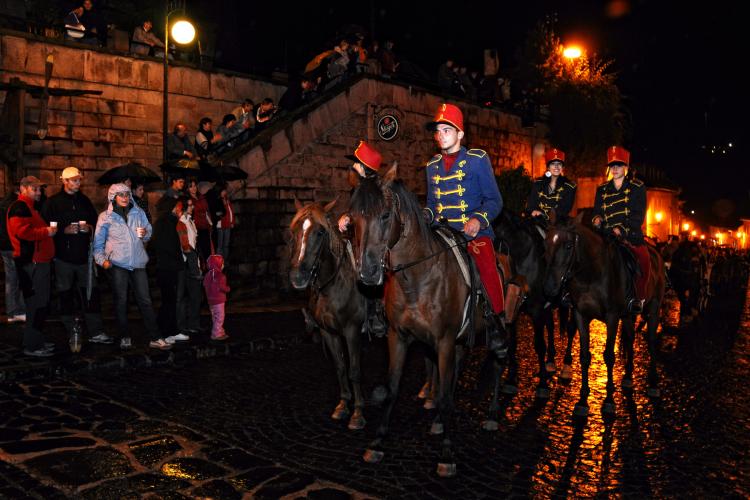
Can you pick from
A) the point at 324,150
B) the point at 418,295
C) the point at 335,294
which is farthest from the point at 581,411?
the point at 324,150

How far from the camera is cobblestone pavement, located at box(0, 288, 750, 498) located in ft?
15.1

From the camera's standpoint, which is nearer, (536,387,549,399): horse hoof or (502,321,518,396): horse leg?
(536,387,549,399): horse hoof

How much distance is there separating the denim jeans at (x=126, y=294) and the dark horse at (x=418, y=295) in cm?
528

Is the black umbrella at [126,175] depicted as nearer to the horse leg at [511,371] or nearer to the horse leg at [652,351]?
the horse leg at [511,371]

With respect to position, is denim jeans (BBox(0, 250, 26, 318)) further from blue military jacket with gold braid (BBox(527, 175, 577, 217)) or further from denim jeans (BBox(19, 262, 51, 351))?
blue military jacket with gold braid (BBox(527, 175, 577, 217))

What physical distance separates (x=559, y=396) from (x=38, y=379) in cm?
637

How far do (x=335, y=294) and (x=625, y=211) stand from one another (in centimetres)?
439

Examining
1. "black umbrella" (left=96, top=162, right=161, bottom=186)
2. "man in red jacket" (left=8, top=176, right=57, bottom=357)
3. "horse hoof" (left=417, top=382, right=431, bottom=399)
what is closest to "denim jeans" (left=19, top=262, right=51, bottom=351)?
"man in red jacket" (left=8, top=176, right=57, bottom=357)

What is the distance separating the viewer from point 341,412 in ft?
20.6

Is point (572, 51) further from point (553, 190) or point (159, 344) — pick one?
point (159, 344)

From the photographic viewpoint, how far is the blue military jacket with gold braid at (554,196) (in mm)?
9305

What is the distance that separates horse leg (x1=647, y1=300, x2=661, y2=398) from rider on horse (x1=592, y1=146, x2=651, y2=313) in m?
0.64

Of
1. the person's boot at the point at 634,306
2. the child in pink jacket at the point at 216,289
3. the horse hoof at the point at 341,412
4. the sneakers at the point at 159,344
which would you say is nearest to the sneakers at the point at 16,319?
the sneakers at the point at 159,344

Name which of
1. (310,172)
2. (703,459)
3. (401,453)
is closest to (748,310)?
(310,172)
